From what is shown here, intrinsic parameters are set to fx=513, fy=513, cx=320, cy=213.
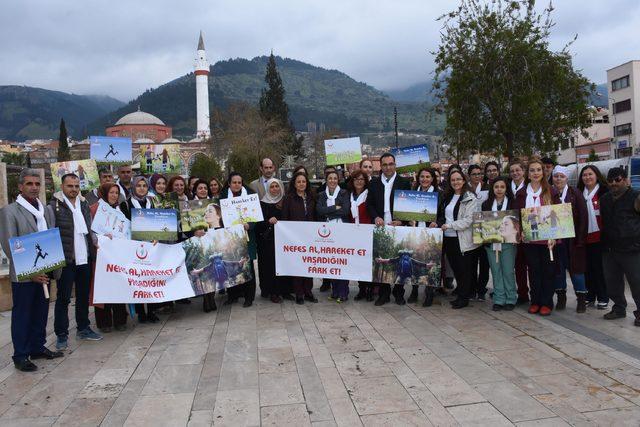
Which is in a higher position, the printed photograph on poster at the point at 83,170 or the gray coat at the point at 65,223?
the printed photograph on poster at the point at 83,170

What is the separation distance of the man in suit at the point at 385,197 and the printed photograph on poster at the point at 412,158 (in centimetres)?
140

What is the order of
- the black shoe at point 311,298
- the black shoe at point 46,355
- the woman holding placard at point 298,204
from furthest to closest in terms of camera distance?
the black shoe at point 311,298 → the woman holding placard at point 298,204 → the black shoe at point 46,355

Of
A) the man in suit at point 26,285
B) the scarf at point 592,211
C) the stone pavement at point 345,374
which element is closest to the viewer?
the stone pavement at point 345,374

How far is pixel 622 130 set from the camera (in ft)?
180

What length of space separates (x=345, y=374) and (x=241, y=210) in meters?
3.19

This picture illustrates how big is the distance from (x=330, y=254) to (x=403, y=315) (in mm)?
1344

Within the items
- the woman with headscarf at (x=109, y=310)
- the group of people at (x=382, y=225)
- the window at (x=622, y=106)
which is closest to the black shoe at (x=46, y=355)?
the group of people at (x=382, y=225)

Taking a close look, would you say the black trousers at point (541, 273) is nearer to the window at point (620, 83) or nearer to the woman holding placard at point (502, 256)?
the woman holding placard at point (502, 256)

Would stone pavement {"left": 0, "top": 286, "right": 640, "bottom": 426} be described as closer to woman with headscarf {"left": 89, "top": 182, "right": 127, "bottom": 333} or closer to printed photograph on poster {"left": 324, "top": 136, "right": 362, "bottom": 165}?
woman with headscarf {"left": 89, "top": 182, "right": 127, "bottom": 333}

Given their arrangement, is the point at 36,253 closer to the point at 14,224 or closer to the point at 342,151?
the point at 14,224

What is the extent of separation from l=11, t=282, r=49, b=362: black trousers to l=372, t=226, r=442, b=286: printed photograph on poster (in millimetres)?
4115

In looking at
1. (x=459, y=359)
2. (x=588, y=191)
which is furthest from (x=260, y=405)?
(x=588, y=191)

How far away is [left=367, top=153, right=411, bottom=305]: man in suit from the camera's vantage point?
24.0 ft

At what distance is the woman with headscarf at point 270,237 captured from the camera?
752 centimetres
